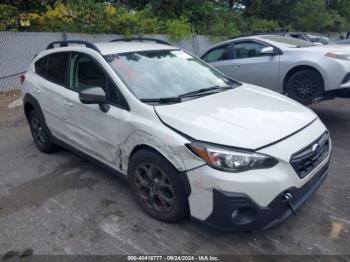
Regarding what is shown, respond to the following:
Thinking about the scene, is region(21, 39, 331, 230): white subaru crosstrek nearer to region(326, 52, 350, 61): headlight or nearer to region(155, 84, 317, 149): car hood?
region(155, 84, 317, 149): car hood

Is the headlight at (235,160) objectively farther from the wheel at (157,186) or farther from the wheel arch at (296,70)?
the wheel arch at (296,70)

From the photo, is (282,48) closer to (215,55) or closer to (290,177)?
(215,55)

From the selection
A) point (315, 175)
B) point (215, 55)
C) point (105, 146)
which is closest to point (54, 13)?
point (215, 55)

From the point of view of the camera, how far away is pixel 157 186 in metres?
3.37

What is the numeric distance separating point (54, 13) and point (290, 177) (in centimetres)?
1055

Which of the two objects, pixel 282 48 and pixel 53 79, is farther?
pixel 282 48

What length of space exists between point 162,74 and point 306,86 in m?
3.50

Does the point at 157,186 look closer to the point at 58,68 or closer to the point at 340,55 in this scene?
the point at 58,68

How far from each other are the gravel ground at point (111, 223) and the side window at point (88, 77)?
1.13m

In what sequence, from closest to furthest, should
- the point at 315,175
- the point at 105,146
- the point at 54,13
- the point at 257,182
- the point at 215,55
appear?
the point at 257,182 < the point at 315,175 < the point at 105,146 < the point at 215,55 < the point at 54,13

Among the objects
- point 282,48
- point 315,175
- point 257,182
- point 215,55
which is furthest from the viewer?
point 215,55

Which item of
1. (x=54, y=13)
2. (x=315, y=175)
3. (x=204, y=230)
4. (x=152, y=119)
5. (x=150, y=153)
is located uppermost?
(x=54, y=13)

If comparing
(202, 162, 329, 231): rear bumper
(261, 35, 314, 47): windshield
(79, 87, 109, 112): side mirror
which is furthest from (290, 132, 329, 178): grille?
(261, 35, 314, 47): windshield

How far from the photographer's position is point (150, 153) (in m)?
3.31
